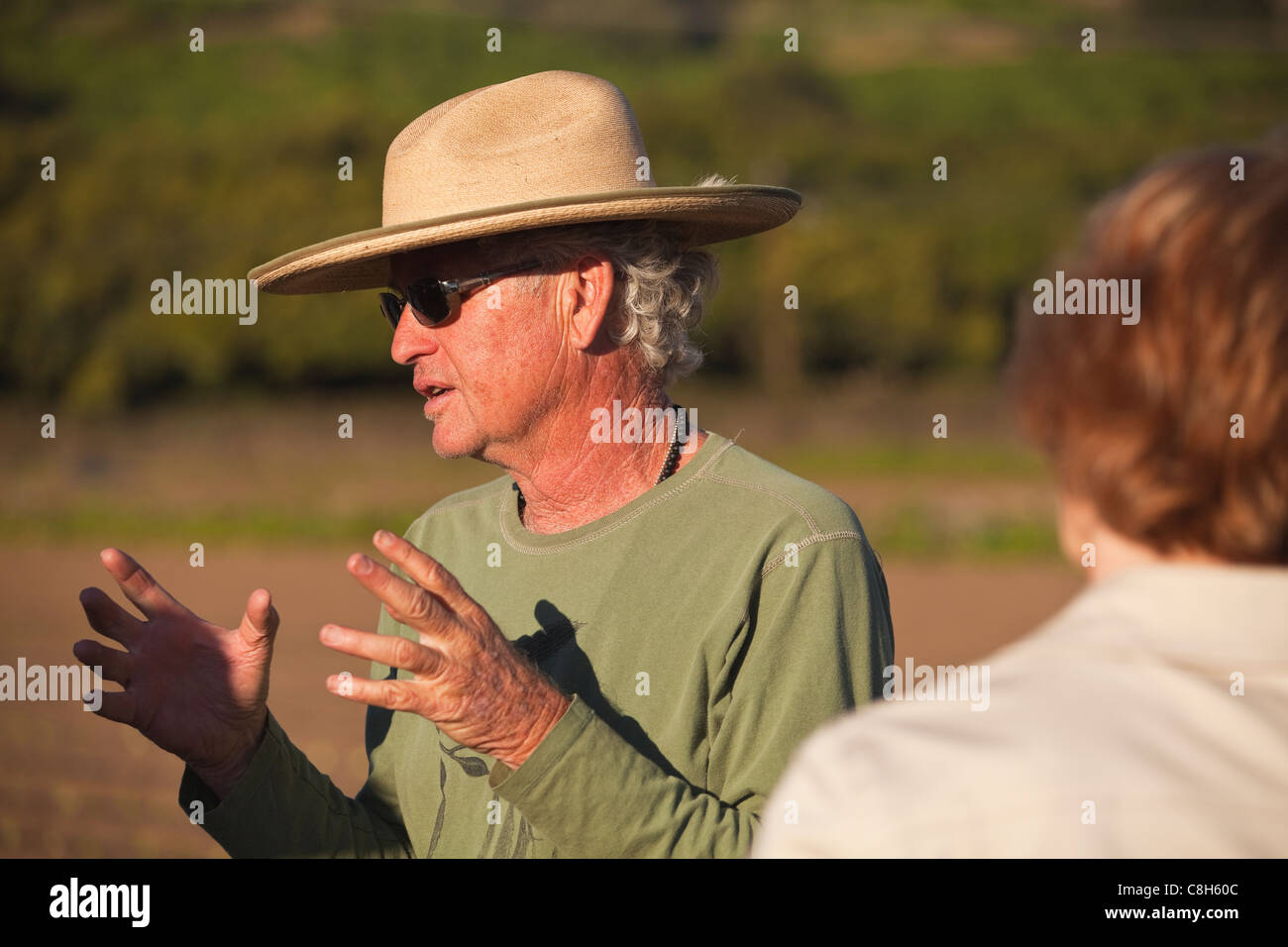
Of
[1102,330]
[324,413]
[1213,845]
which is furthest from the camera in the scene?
[324,413]

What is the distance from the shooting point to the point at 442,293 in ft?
8.01

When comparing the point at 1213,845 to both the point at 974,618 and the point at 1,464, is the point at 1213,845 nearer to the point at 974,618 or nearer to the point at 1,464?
the point at 974,618

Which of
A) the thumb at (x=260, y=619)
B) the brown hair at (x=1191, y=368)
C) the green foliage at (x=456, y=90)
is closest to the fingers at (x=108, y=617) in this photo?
the thumb at (x=260, y=619)

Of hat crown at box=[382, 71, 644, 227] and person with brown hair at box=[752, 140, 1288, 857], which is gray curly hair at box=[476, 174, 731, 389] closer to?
hat crown at box=[382, 71, 644, 227]

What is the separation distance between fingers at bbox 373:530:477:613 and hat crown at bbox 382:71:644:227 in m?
0.89

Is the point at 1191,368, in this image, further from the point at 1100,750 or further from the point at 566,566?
the point at 566,566

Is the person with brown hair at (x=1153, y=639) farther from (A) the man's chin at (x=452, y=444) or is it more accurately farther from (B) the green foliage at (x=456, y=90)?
(B) the green foliage at (x=456, y=90)

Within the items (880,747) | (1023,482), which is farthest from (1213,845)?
(1023,482)

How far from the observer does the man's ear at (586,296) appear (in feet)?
8.00

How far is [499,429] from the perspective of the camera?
2.43 m

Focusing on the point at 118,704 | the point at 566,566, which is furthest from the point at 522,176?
the point at 118,704

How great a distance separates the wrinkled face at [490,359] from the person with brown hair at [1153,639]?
Result: 140 centimetres
